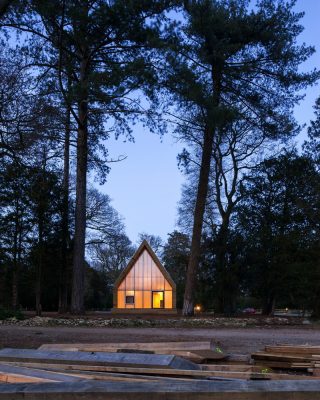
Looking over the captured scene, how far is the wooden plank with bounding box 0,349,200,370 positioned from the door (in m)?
33.9

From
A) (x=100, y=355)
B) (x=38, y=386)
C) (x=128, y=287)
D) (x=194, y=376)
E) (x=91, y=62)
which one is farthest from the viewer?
(x=128, y=287)

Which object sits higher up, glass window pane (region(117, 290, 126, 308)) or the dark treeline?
the dark treeline

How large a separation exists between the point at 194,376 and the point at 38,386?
238cm

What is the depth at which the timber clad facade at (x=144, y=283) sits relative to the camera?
3962cm

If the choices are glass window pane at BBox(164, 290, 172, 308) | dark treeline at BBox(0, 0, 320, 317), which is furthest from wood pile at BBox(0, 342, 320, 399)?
glass window pane at BBox(164, 290, 172, 308)

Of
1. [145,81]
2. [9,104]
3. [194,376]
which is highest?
[145,81]

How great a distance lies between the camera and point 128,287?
40125 millimetres

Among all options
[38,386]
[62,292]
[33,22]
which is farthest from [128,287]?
[38,386]

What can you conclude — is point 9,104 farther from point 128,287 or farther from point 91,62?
point 128,287

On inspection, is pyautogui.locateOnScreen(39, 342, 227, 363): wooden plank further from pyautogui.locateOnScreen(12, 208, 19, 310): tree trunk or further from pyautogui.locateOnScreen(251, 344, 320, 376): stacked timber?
pyautogui.locateOnScreen(12, 208, 19, 310): tree trunk

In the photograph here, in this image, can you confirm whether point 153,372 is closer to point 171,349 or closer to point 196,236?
point 171,349

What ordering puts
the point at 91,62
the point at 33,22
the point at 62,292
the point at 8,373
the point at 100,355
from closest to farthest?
the point at 8,373 < the point at 100,355 < the point at 33,22 < the point at 91,62 < the point at 62,292

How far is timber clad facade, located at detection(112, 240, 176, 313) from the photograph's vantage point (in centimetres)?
3962

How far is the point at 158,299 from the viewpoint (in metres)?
40.4
